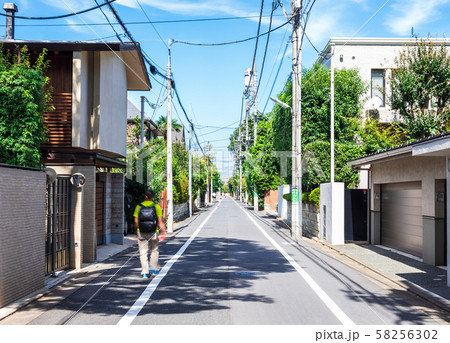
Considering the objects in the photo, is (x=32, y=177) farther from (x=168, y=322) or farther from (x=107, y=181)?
(x=107, y=181)

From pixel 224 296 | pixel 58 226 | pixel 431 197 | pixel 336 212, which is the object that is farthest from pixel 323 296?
pixel 336 212

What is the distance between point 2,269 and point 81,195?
176 inches

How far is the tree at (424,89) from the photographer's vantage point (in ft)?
78.7

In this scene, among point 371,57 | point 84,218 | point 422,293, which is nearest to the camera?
point 422,293

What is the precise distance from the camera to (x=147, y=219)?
11.0m

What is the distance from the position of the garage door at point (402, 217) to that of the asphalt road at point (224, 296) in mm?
3326

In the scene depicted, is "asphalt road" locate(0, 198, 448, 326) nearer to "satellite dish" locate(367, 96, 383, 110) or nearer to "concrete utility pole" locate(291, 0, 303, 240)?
"concrete utility pole" locate(291, 0, 303, 240)

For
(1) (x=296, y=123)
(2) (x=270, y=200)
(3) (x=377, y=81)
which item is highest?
(3) (x=377, y=81)

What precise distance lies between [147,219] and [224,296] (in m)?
3.07

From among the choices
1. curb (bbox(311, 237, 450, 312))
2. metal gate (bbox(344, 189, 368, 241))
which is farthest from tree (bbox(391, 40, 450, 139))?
curb (bbox(311, 237, 450, 312))

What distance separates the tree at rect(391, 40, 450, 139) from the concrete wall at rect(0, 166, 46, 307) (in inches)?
789

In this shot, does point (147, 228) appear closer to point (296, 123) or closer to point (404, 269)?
point (404, 269)

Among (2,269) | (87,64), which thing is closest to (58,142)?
(87,64)

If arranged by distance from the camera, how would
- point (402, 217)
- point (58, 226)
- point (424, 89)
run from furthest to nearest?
point (424, 89) < point (402, 217) < point (58, 226)
